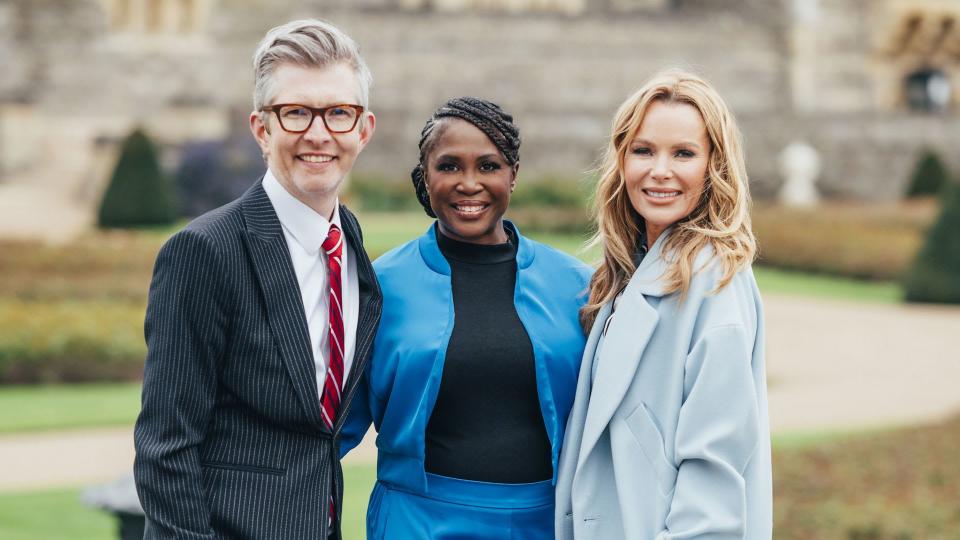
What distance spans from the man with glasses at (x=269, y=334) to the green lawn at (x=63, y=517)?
4578 millimetres

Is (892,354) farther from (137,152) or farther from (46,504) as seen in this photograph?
(137,152)

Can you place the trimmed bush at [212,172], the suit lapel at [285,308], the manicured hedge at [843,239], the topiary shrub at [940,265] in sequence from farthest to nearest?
1. the trimmed bush at [212,172]
2. the manicured hedge at [843,239]
3. the topiary shrub at [940,265]
4. the suit lapel at [285,308]

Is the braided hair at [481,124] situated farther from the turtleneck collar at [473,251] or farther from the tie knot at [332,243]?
the tie knot at [332,243]

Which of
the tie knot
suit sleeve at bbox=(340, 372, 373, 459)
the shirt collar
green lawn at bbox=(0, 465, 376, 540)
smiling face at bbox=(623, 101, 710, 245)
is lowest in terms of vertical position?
green lawn at bbox=(0, 465, 376, 540)

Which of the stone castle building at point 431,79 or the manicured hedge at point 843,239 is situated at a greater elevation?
the stone castle building at point 431,79

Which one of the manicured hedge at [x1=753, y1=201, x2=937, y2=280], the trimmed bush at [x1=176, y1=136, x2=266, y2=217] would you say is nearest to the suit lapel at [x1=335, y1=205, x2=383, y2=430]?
the manicured hedge at [x1=753, y1=201, x2=937, y2=280]

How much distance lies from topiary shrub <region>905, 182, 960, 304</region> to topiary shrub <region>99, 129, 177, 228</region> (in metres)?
12.7

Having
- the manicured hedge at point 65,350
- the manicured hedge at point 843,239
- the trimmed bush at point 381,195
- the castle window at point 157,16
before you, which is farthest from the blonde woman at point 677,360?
the castle window at point 157,16

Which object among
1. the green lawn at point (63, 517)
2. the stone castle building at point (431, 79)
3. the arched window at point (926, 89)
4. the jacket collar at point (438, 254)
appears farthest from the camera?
the arched window at point (926, 89)

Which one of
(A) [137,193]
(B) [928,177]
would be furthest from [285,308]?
(B) [928,177]

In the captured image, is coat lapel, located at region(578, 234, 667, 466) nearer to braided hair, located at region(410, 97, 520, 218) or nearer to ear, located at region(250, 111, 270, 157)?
braided hair, located at region(410, 97, 520, 218)

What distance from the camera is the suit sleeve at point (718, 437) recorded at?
346 cm

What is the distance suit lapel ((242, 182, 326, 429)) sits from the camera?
3.53 m

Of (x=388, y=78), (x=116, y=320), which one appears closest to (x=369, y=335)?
(x=116, y=320)
